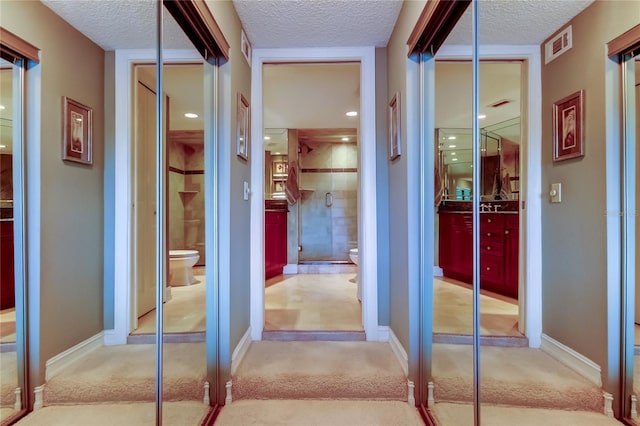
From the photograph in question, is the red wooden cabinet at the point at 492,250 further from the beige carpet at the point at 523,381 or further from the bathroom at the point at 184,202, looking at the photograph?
the bathroom at the point at 184,202

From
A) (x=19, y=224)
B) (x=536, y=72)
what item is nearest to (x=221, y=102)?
(x=19, y=224)

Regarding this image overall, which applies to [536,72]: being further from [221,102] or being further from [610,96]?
[221,102]

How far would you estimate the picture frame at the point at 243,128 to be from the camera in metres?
2.02

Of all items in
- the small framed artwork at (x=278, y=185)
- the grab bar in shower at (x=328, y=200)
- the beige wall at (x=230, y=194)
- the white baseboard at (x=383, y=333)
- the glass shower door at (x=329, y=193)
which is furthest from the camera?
the grab bar in shower at (x=328, y=200)

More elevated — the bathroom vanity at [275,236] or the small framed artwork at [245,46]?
the small framed artwork at [245,46]

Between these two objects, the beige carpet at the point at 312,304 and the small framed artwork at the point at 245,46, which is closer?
the small framed artwork at the point at 245,46

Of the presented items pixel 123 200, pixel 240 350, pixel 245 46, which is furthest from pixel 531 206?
pixel 245 46

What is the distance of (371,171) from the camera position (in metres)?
2.39

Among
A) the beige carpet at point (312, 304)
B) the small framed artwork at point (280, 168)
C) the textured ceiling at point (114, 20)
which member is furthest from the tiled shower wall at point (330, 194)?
the textured ceiling at point (114, 20)

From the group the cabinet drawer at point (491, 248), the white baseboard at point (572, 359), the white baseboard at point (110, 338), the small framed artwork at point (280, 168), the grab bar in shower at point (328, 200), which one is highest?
the small framed artwork at point (280, 168)

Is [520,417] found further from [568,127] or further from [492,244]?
[568,127]

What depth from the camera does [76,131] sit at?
742mm

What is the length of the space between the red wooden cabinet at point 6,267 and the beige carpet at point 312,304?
2.04 metres

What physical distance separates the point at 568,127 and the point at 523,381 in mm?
810
